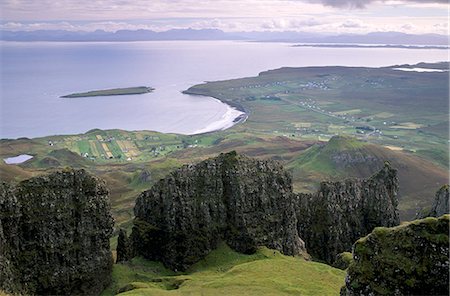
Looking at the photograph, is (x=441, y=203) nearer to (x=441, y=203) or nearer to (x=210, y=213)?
(x=441, y=203)

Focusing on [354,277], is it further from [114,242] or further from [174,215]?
[114,242]

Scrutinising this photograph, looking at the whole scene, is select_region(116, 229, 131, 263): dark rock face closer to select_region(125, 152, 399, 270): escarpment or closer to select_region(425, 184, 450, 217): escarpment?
select_region(125, 152, 399, 270): escarpment

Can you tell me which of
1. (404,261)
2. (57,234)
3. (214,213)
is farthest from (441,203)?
(57,234)

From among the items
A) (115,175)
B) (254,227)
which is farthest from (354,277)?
(115,175)

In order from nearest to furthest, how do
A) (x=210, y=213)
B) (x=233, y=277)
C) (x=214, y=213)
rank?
(x=233, y=277) → (x=210, y=213) → (x=214, y=213)

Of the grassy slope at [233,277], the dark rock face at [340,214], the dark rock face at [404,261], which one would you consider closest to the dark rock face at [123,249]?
the grassy slope at [233,277]
